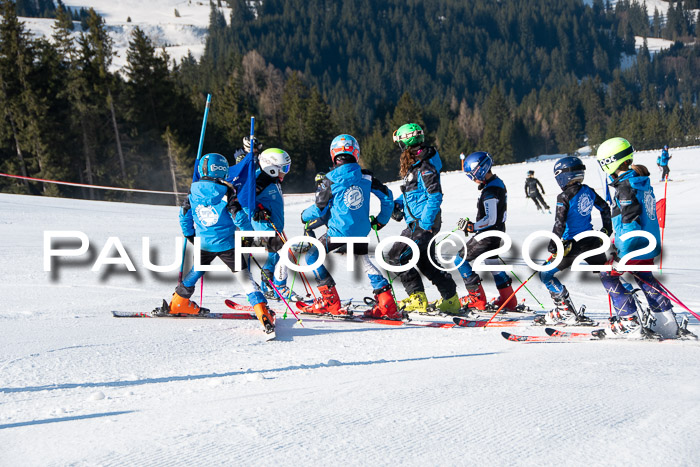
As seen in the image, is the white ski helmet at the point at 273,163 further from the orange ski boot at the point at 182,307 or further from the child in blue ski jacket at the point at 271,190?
the orange ski boot at the point at 182,307

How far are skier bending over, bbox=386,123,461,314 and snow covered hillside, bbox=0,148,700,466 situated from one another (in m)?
0.41

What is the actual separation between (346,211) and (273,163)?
3.95 ft

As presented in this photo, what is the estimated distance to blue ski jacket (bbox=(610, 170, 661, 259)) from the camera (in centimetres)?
523

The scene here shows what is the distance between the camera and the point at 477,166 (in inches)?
263

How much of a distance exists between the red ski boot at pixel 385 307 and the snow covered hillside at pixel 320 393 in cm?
43

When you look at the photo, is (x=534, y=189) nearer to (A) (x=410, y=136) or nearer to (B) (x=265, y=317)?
(A) (x=410, y=136)

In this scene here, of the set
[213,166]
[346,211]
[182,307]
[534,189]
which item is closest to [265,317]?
[182,307]

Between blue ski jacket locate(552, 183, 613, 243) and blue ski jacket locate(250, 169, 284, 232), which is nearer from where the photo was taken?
blue ski jacket locate(552, 183, 613, 243)

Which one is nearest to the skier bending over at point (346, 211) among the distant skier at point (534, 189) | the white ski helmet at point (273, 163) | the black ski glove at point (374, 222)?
the black ski glove at point (374, 222)

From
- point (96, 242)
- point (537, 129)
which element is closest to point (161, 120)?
point (96, 242)

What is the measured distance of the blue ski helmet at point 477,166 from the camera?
6694mm

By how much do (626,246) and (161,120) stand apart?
4576 cm

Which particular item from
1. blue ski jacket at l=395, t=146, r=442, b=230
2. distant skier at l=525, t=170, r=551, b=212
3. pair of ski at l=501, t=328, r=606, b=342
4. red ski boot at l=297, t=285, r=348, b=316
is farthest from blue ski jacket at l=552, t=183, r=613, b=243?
distant skier at l=525, t=170, r=551, b=212

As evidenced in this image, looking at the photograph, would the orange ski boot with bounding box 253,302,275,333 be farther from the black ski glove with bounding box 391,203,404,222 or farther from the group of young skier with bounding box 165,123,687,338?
the black ski glove with bounding box 391,203,404,222
